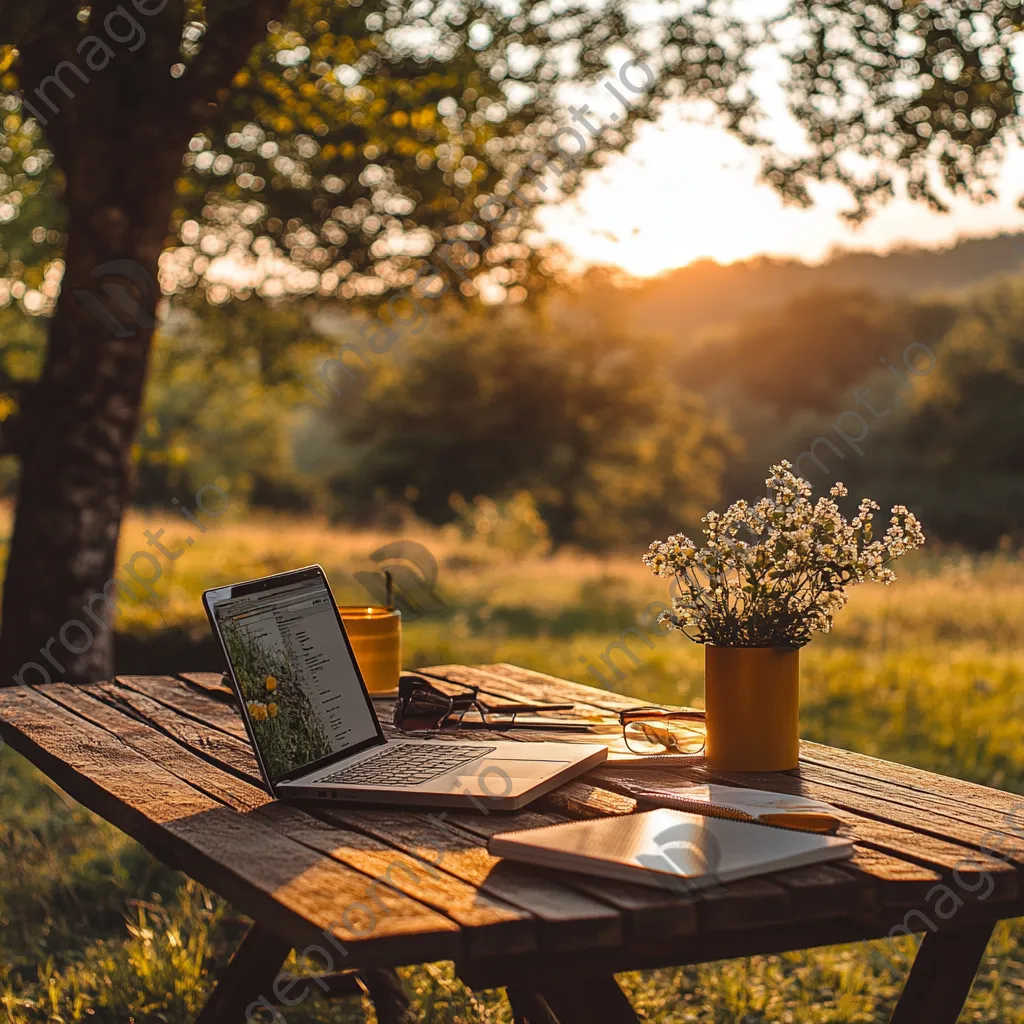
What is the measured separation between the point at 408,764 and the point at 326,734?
166 millimetres

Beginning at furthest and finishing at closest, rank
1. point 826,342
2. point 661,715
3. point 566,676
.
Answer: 1. point 826,342
2. point 566,676
3. point 661,715

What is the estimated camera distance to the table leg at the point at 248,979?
2.66 meters

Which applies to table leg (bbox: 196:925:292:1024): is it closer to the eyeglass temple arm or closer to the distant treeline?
the eyeglass temple arm

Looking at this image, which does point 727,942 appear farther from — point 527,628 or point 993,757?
point 527,628

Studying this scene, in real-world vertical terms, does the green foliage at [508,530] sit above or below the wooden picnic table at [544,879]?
below

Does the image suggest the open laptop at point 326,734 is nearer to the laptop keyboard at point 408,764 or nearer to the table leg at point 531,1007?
the laptop keyboard at point 408,764

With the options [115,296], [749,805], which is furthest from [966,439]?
[749,805]

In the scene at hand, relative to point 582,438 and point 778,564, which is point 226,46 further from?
point 582,438

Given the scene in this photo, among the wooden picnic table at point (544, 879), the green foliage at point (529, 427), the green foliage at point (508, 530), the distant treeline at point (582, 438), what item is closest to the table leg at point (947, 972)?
the wooden picnic table at point (544, 879)

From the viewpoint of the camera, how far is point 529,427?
33969 mm

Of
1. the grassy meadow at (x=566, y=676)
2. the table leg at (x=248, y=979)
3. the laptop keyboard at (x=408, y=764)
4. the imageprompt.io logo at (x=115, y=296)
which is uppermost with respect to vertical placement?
the imageprompt.io logo at (x=115, y=296)

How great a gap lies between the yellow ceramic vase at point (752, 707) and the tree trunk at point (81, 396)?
420 centimetres

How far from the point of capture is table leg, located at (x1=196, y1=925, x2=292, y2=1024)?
2660 mm

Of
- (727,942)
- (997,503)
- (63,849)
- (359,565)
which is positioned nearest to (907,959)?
(727,942)
